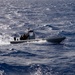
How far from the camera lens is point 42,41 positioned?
51.7 m

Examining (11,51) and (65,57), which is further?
(11,51)

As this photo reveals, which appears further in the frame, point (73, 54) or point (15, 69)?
point (73, 54)

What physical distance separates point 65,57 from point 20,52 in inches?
267

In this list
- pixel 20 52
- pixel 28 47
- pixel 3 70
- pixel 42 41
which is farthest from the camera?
pixel 42 41

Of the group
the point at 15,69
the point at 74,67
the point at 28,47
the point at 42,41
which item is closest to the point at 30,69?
the point at 15,69

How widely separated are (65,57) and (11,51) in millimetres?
8250

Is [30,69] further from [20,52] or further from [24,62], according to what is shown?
[20,52]

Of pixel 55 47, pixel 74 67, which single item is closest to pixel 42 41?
pixel 55 47

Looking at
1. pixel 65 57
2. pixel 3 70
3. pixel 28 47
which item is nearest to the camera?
pixel 3 70

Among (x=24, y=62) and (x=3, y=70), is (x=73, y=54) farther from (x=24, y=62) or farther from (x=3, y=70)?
(x=3, y=70)

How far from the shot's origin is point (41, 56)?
133 ft

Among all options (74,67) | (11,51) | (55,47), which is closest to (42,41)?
(55,47)

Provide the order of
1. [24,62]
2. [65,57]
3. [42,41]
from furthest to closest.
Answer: [42,41] → [65,57] → [24,62]

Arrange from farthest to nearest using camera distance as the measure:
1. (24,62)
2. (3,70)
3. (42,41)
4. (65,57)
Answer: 1. (42,41)
2. (65,57)
3. (24,62)
4. (3,70)
